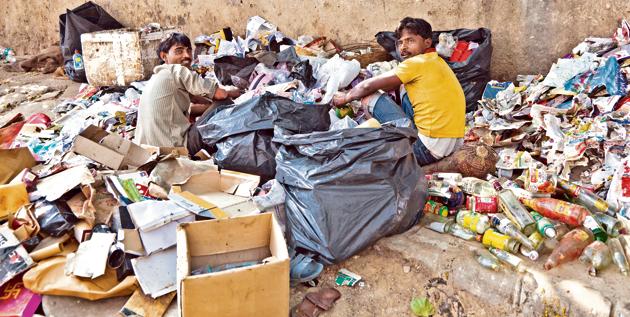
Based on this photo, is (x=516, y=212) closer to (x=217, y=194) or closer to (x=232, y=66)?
(x=217, y=194)

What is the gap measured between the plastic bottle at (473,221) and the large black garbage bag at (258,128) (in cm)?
95

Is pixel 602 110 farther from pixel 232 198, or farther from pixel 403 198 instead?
pixel 232 198

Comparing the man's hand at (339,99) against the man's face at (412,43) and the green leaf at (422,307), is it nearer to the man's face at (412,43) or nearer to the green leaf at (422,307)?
the man's face at (412,43)

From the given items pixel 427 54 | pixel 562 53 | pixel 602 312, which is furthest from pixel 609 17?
pixel 602 312

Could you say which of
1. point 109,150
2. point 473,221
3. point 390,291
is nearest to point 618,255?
point 473,221

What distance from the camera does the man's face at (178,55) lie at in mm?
3756

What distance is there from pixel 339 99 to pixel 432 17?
1656 millimetres

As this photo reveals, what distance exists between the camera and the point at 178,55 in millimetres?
3779

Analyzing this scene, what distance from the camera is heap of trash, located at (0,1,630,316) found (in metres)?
2.35

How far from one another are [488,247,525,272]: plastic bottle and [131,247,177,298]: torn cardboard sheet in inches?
58.0

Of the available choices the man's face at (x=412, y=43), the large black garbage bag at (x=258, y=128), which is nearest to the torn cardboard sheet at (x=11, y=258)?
the large black garbage bag at (x=258, y=128)

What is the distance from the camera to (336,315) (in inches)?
94.5

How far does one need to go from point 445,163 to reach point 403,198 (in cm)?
88

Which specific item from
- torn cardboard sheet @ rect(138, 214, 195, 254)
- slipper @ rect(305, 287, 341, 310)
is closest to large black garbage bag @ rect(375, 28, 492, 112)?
slipper @ rect(305, 287, 341, 310)
